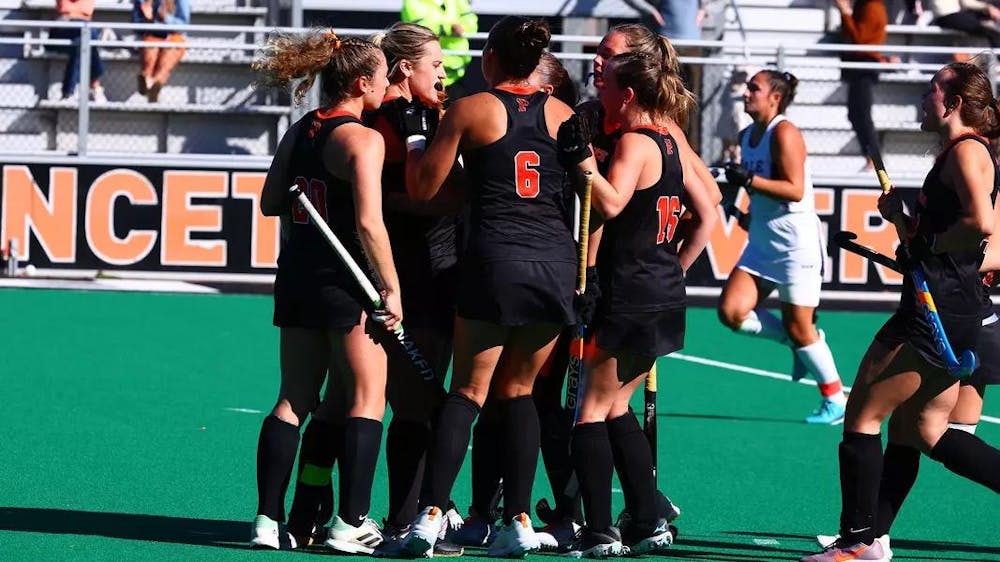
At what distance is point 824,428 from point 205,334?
203 inches

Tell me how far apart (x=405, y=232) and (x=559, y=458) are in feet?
3.83

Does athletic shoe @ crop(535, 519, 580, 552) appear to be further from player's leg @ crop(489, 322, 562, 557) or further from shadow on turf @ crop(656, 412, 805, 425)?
shadow on turf @ crop(656, 412, 805, 425)

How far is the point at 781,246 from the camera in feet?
34.0

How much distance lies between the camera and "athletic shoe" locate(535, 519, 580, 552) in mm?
6436

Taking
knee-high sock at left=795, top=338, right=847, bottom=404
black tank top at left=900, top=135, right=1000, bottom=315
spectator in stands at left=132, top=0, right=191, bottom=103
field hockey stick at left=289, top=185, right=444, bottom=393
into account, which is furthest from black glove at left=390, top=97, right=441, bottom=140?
spectator in stands at left=132, top=0, right=191, bottom=103

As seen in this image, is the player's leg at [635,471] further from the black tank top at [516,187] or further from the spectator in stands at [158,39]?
the spectator in stands at [158,39]

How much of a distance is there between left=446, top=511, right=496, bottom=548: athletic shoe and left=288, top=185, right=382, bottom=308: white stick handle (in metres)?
1.12

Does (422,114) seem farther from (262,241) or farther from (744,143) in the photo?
(262,241)

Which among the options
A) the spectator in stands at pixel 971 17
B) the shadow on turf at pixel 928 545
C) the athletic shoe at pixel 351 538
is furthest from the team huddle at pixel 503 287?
the spectator in stands at pixel 971 17

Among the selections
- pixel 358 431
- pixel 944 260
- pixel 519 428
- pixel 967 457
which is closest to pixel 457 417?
pixel 519 428

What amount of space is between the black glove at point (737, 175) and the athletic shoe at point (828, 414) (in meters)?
1.51

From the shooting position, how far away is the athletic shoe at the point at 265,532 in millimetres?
6129

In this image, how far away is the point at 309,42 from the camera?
6.05 m

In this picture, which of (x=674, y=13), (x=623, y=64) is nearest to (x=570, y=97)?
(x=623, y=64)
